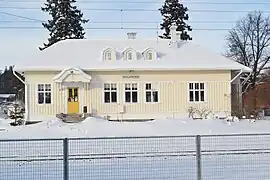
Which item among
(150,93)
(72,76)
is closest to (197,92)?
(150,93)

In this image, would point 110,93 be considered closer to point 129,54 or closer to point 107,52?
point 107,52

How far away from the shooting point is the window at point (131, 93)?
34781mm

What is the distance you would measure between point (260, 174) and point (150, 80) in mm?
24426

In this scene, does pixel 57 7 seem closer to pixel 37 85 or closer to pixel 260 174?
pixel 37 85

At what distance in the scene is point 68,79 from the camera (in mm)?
33969

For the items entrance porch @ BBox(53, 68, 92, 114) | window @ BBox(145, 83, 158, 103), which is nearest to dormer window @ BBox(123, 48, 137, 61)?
window @ BBox(145, 83, 158, 103)

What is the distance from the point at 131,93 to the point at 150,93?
1338 millimetres

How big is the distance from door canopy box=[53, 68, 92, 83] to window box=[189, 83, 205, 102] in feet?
23.7

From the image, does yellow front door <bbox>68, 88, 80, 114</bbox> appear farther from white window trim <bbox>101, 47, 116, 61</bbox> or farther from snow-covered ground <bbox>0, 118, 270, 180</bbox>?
snow-covered ground <bbox>0, 118, 270, 180</bbox>

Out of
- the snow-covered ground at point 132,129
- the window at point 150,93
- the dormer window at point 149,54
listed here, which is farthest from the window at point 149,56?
the snow-covered ground at point 132,129

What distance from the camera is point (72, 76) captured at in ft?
111

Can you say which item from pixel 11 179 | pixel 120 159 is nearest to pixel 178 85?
pixel 120 159

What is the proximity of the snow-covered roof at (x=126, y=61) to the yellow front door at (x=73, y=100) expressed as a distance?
172 centimetres

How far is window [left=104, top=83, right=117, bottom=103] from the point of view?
34.7 m
